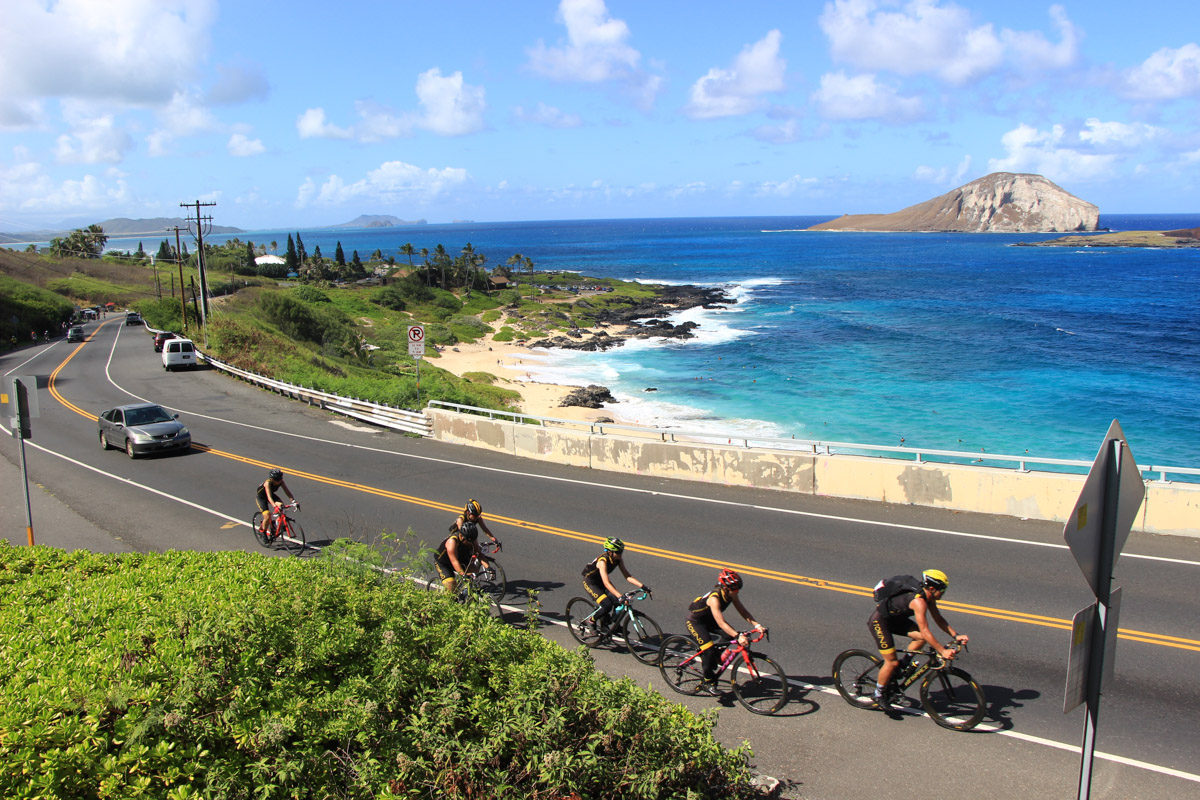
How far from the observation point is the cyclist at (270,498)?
13.0 metres

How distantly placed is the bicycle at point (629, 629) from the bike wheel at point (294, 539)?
6.08m

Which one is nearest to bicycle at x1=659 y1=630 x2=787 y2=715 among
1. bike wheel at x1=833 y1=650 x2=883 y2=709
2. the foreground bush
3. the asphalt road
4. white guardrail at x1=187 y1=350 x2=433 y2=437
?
the asphalt road

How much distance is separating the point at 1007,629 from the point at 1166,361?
57376 mm

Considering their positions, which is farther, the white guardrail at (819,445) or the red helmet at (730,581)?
the white guardrail at (819,445)

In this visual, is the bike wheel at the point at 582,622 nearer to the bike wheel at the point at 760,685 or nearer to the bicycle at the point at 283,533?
the bike wheel at the point at 760,685

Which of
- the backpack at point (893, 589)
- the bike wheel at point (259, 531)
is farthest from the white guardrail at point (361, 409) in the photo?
the backpack at point (893, 589)

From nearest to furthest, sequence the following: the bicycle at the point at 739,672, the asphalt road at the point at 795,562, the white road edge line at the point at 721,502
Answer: the asphalt road at the point at 795,562, the bicycle at the point at 739,672, the white road edge line at the point at 721,502

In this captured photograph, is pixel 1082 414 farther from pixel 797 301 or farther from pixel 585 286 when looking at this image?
pixel 585 286

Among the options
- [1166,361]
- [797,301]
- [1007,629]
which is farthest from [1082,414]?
[797,301]

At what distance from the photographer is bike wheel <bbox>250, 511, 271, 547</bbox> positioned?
13.3m

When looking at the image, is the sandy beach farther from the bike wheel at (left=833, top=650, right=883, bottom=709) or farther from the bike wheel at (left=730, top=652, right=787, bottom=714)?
the bike wheel at (left=833, top=650, right=883, bottom=709)

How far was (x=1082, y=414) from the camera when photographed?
1587 inches

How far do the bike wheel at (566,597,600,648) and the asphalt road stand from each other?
25cm

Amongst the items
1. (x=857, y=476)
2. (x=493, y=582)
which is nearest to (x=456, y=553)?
(x=493, y=582)
